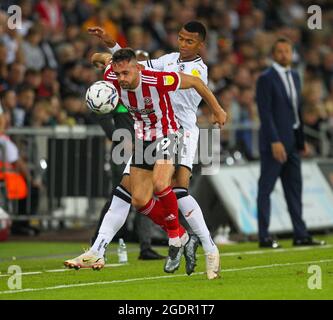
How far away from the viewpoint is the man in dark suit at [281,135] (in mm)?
15766

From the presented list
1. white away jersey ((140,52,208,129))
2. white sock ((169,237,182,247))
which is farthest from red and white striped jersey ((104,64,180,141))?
white sock ((169,237,182,247))

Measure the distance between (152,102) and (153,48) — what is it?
12.5m

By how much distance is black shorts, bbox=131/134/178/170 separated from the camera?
11461 mm

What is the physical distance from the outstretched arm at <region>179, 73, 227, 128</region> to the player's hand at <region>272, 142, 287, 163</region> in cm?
454

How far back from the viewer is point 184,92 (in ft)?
41.4

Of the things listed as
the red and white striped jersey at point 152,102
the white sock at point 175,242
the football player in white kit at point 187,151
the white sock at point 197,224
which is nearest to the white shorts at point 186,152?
the football player in white kit at point 187,151

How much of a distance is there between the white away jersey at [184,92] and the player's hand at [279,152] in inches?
119

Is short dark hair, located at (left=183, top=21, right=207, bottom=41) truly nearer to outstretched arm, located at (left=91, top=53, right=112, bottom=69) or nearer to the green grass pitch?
outstretched arm, located at (left=91, top=53, right=112, bottom=69)

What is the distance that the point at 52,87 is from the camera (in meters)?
20.2

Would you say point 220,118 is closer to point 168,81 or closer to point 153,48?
point 168,81

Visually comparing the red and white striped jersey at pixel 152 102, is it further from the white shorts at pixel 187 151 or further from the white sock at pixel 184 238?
the white sock at pixel 184 238

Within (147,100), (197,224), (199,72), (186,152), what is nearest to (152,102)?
(147,100)
